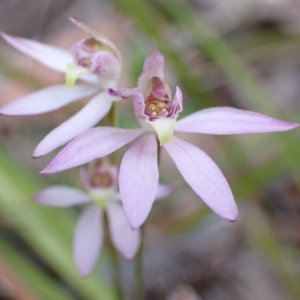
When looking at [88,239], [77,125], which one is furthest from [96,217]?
[77,125]

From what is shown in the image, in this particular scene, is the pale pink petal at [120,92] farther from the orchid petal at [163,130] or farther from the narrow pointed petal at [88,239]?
the narrow pointed petal at [88,239]

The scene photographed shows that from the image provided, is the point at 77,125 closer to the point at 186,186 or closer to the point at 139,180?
the point at 139,180

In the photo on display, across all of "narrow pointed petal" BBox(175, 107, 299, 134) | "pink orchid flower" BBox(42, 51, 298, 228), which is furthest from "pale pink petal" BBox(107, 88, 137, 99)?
"narrow pointed petal" BBox(175, 107, 299, 134)

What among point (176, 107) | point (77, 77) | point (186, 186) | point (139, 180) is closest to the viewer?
point (139, 180)

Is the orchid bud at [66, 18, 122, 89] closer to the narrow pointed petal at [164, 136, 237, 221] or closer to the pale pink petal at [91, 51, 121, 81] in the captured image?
the pale pink petal at [91, 51, 121, 81]

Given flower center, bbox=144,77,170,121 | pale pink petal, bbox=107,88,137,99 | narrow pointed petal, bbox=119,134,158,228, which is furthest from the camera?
flower center, bbox=144,77,170,121

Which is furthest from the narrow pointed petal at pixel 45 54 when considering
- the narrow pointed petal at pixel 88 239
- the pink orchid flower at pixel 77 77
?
the narrow pointed petal at pixel 88 239
